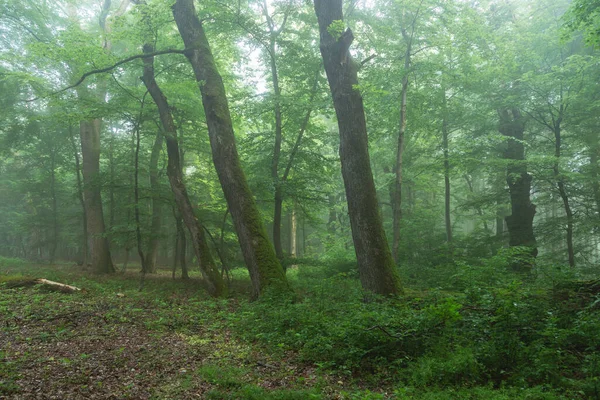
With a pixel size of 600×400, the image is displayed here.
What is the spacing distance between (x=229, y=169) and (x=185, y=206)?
2262 mm

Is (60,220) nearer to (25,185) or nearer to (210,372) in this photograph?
(25,185)

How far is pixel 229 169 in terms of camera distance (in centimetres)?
833

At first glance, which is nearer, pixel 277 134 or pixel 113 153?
pixel 277 134

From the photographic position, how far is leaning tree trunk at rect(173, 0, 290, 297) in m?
7.90

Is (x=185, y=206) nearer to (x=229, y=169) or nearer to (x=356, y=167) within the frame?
(x=229, y=169)

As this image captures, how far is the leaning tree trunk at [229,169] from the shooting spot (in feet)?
25.9

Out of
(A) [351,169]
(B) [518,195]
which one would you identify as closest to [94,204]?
(A) [351,169]

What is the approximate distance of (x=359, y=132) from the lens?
689cm

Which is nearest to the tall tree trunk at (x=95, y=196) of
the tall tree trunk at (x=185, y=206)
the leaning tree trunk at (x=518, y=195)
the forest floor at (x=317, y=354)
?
the tall tree trunk at (x=185, y=206)

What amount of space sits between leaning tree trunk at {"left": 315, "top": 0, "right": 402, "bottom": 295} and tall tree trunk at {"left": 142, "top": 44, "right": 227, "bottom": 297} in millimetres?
4568

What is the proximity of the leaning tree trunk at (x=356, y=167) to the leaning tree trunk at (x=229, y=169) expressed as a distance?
2.17 metres

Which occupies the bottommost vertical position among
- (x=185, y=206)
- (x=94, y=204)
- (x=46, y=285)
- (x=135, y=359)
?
(x=135, y=359)

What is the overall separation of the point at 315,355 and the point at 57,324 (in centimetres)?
472

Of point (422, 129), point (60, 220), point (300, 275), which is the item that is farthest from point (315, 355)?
point (60, 220)
